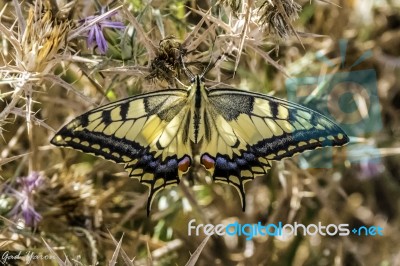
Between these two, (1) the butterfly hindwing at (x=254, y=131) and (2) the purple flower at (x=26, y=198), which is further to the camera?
(2) the purple flower at (x=26, y=198)

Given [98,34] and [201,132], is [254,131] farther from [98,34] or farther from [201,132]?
[98,34]

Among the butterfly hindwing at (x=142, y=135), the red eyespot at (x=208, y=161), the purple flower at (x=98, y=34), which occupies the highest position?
the purple flower at (x=98, y=34)

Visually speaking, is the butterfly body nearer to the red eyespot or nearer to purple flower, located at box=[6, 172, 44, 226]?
the red eyespot

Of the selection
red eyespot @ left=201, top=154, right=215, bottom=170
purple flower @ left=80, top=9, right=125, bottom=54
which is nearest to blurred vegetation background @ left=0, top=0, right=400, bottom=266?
purple flower @ left=80, top=9, right=125, bottom=54

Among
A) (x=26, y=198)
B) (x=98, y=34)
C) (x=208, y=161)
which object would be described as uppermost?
(x=98, y=34)

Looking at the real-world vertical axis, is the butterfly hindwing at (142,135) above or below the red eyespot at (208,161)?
above

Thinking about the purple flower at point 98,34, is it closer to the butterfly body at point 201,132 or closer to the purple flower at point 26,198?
the butterfly body at point 201,132

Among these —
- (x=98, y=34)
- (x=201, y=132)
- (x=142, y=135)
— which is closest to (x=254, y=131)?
(x=201, y=132)

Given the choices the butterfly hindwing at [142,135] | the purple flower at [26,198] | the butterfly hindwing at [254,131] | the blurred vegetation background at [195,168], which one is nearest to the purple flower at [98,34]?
the blurred vegetation background at [195,168]

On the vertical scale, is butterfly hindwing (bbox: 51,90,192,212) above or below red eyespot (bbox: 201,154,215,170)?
above
